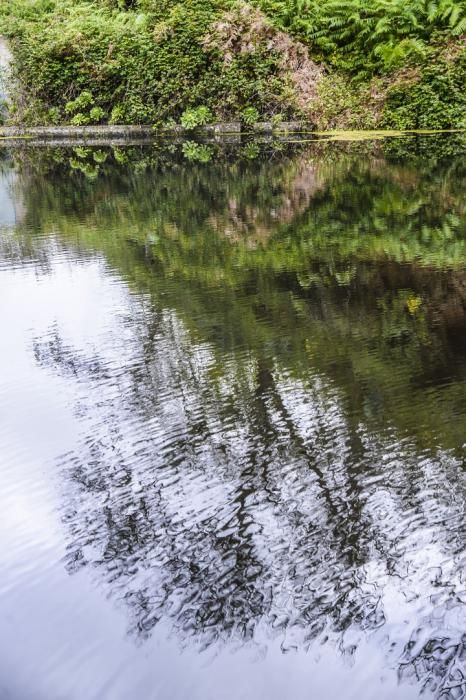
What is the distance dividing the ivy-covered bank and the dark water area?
12.4m

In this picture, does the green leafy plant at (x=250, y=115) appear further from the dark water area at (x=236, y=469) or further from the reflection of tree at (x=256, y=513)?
the reflection of tree at (x=256, y=513)

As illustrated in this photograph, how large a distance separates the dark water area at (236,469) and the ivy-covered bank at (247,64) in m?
12.4

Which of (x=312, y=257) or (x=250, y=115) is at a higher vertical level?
(x=312, y=257)

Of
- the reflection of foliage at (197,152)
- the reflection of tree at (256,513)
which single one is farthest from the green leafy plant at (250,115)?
the reflection of tree at (256,513)

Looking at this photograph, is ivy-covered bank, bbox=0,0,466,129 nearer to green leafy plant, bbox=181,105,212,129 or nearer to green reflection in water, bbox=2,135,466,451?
green leafy plant, bbox=181,105,212,129

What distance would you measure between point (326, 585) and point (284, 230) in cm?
643

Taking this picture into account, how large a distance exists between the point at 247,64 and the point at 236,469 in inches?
760

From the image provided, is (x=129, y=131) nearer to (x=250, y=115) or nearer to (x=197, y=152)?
(x=250, y=115)

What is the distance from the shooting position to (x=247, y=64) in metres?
21.2

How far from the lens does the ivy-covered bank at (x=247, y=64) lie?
19.6 meters

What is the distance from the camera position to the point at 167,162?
16250 mm

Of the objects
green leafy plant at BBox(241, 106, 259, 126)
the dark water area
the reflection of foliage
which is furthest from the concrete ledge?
the dark water area

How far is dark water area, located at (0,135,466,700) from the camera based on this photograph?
2.51 m

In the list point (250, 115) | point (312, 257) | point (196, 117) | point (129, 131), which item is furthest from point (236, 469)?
point (129, 131)
